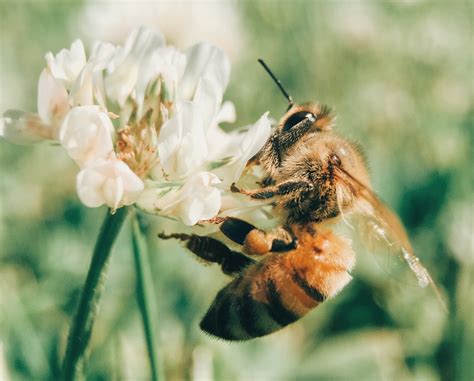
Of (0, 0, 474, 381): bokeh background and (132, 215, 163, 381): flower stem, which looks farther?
(0, 0, 474, 381): bokeh background

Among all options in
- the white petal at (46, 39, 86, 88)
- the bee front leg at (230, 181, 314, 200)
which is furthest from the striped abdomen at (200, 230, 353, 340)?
the white petal at (46, 39, 86, 88)

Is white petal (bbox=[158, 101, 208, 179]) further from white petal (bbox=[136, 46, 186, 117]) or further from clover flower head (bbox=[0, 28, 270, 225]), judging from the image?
white petal (bbox=[136, 46, 186, 117])

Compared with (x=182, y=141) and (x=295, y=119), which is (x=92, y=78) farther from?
(x=295, y=119)

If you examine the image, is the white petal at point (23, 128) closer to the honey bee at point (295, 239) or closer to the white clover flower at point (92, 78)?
the white clover flower at point (92, 78)

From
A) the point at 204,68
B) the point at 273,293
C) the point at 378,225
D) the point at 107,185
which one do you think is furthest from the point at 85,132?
the point at 378,225

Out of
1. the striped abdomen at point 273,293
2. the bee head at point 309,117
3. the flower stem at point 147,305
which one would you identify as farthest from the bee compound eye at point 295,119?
the flower stem at point 147,305

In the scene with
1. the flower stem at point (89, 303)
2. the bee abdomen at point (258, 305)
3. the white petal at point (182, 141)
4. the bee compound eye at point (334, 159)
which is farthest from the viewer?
the bee compound eye at point (334, 159)

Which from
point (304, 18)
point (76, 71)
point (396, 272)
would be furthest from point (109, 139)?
point (304, 18)
